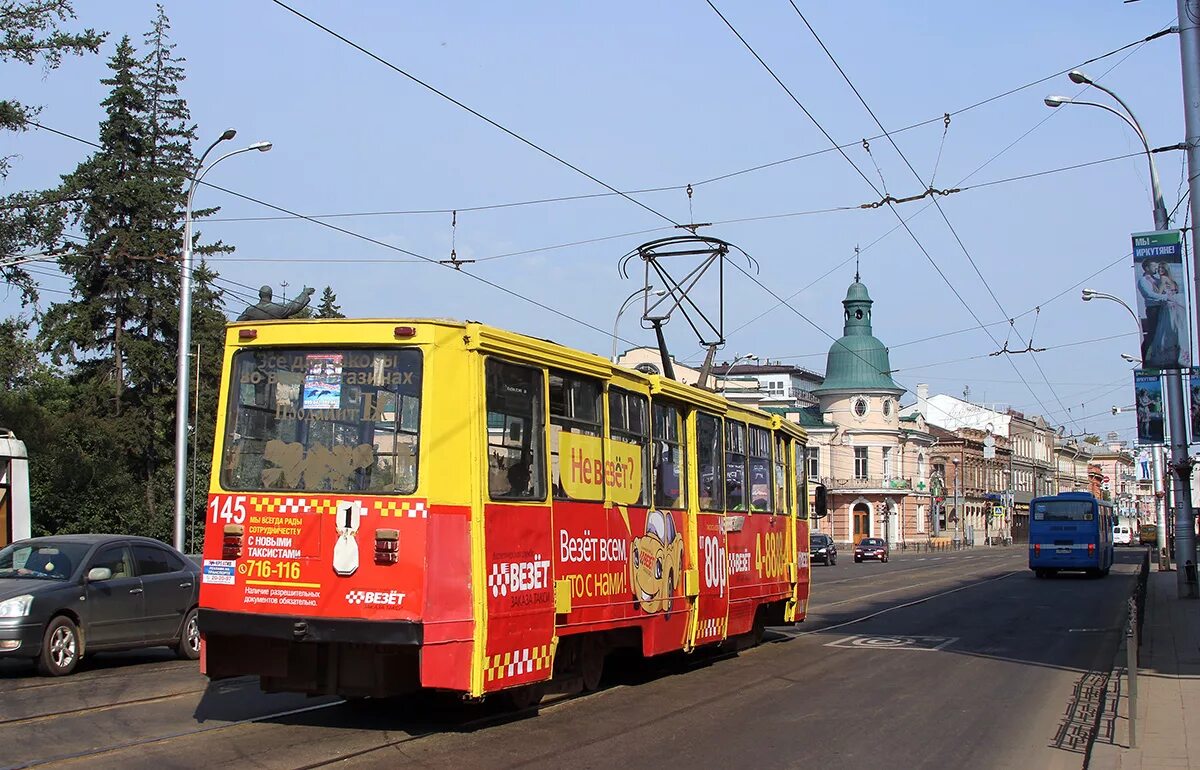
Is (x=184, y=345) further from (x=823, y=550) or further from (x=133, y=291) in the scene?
(x=823, y=550)

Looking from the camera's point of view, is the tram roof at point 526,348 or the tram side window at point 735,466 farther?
the tram side window at point 735,466

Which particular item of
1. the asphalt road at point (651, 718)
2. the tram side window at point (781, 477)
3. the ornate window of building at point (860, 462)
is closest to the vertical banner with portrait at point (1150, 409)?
the asphalt road at point (651, 718)

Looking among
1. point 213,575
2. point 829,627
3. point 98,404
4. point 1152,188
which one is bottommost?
point 829,627

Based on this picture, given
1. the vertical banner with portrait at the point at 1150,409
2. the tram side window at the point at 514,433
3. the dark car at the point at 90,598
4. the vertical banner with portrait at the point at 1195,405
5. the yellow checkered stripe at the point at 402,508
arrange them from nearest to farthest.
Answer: the yellow checkered stripe at the point at 402,508 → the tram side window at the point at 514,433 → the dark car at the point at 90,598 → the vertical banner with portrait at the point at 1195,405 → the vertical banner with portrait at the point at 1150,409

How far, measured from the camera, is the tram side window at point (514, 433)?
9992 mm

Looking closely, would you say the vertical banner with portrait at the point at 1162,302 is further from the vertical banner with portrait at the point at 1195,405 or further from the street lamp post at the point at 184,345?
the street lamp post at the point at 184,345

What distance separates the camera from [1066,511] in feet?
141

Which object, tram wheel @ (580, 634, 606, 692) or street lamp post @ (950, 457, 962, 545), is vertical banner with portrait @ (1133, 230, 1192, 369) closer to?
tram wheel @ (580, 634, 606, 692)

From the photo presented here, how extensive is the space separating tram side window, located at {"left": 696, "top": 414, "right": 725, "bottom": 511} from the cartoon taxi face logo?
3.74ft

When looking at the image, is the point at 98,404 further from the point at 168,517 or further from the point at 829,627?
the point at 829,627

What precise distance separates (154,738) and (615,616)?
4.35 metres

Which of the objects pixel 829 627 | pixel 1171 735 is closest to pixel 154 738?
pixel 1171 735

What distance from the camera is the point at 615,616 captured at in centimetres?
1199

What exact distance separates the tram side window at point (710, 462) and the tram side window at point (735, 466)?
22cm
